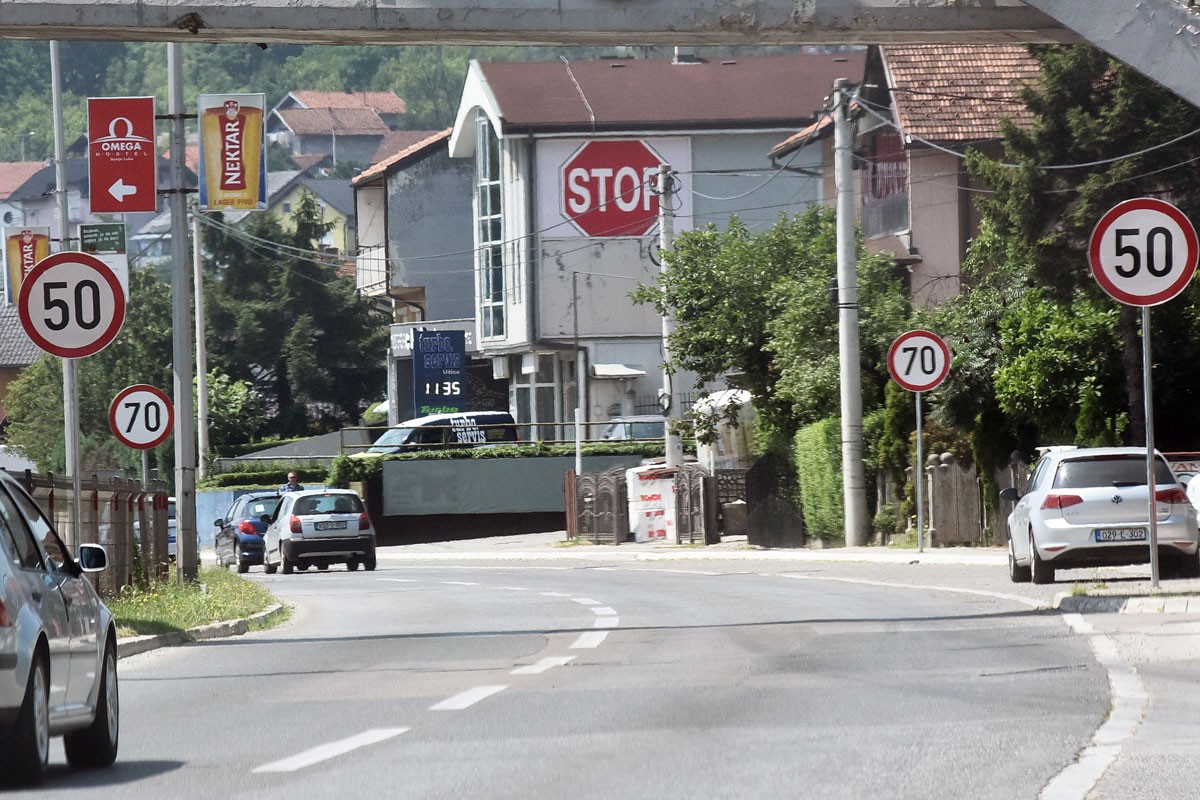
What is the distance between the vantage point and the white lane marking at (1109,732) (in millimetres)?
7443

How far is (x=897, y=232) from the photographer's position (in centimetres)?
4709

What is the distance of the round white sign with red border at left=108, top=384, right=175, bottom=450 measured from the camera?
24.2 m

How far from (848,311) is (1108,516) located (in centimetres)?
1291

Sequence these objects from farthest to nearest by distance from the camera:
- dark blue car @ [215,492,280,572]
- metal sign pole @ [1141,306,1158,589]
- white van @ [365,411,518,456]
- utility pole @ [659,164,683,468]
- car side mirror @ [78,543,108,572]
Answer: white van @ [365,411,518,456] → dark blue car @ [215,492,280,572] → utility pole @ [659,164,683,468] → metal sign pole @ [1141,306,1158,589] → car side mirror @ [78,543,108,572]

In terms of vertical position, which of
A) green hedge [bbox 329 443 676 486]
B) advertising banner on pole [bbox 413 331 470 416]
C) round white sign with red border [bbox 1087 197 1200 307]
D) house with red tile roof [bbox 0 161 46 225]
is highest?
house with red tile roof [bbox 0 161 46 225]

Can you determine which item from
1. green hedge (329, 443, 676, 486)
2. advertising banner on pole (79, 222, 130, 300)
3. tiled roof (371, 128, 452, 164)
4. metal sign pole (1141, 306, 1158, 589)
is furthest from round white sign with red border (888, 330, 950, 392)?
tiled roof (371, 128, 452, 164)

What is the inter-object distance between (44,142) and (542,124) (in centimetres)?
13681

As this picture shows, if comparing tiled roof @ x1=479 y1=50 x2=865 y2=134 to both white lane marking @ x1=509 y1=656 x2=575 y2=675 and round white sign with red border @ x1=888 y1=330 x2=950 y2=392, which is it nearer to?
round white sign with red border @ x1=888 y1=330 x2=950 y2=392

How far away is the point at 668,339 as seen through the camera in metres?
42.3

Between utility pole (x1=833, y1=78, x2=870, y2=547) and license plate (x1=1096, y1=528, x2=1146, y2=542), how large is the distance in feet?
41.4

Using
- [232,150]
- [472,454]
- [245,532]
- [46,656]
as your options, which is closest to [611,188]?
[472,454]

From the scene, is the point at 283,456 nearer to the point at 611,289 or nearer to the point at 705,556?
the point at 611,289

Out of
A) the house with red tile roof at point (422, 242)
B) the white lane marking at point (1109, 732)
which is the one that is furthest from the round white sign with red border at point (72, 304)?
the house with red tile roof at point (422, 242)

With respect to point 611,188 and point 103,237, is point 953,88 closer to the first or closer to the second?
point 103,237
